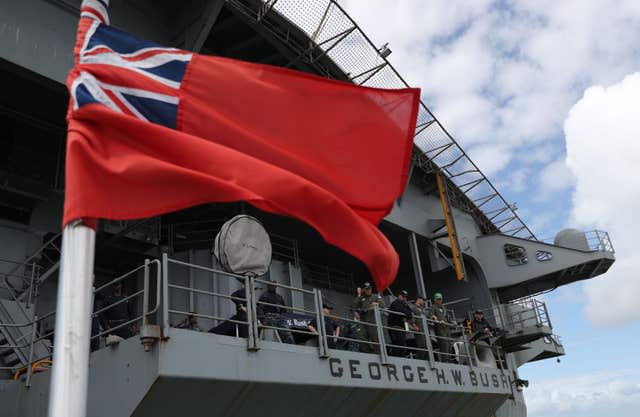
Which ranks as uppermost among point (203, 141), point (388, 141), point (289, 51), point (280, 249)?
point (289, 51)

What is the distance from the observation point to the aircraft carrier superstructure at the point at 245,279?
7.83 m

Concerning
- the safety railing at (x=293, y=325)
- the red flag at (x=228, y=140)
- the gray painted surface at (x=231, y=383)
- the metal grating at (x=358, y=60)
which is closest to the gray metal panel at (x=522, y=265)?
the metal grating at (x=358, y=60)

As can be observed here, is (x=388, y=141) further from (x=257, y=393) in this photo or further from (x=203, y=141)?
(x=257, y=393)

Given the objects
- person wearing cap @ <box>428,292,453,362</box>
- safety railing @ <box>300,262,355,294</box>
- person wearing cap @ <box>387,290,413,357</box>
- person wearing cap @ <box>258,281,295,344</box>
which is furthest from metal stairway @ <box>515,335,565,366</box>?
person wearing cap @ <box>258,281,295,344</box>

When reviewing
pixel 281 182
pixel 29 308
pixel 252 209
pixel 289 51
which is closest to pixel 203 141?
pixel 281 182

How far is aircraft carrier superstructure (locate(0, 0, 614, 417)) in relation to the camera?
7832 millimetres

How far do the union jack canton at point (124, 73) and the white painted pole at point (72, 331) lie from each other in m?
1.39

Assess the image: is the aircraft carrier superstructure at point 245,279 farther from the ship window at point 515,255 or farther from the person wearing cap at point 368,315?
the person wearing cap at point 368,315

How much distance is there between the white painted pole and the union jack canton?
1.39 m

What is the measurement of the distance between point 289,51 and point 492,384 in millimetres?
9616

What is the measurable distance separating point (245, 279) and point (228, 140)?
3007 mm

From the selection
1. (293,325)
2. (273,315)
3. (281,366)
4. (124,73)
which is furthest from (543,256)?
(124,73)

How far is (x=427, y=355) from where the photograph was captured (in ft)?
43.4

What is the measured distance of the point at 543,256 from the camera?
23.4 m
